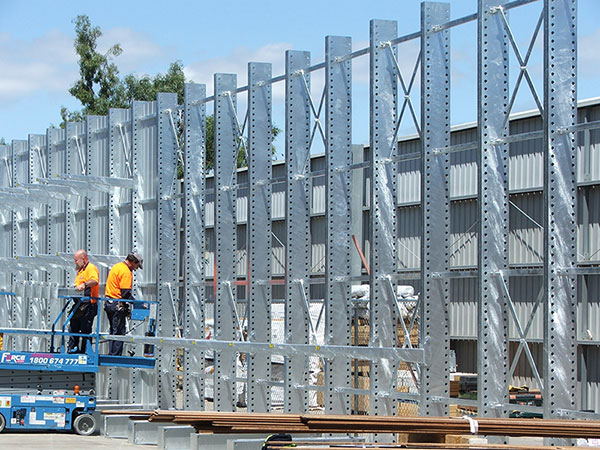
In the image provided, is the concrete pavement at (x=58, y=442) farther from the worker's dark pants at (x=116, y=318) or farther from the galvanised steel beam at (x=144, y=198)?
the galvanised steel beam at (x=144, y=198)

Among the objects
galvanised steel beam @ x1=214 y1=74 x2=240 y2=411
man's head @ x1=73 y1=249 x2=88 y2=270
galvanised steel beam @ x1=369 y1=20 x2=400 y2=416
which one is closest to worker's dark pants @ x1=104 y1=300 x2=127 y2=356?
man's head @ x1=73 y1=249 x2=88 y2=270

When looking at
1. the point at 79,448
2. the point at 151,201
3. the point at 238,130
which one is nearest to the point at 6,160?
the point at 151,201

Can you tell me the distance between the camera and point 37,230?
25844 mm

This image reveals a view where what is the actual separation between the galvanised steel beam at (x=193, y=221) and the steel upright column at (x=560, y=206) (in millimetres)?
8454

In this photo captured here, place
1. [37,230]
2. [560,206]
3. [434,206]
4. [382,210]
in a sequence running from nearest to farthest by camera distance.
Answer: [560,206] → [434,206] → [382,210] → [37,230]

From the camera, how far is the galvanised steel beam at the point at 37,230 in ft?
83.6

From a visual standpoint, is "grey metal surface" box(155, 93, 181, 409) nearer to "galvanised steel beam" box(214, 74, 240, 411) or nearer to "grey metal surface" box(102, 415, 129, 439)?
"galvanised steel beam" box(214, 74, 240, 411)

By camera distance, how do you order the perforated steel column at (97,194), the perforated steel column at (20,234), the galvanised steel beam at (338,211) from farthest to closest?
the perforated steel column at (20,234) → the perforated steel column at (97,194) → the galvanised steel beam at (338,211)

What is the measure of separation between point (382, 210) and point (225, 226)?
426 cm

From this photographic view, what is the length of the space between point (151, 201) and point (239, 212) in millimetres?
11011

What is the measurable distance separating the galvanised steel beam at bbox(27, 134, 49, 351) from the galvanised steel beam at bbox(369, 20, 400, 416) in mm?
12973

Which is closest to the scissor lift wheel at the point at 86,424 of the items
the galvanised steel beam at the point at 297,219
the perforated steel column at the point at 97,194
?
the galvanised steel beam at the point at 297,219

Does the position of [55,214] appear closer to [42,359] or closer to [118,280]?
[118,280]

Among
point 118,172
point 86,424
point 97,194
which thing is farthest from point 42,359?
point 97,194
